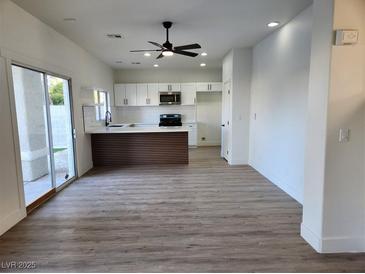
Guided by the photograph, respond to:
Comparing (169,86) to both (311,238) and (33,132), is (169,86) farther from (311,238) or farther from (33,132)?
(311,238)

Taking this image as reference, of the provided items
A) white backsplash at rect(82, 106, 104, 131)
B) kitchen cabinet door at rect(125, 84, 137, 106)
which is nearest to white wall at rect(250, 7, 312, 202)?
white backsplash at rect(82, 106, 104, 131)

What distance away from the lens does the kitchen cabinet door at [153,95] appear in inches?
314

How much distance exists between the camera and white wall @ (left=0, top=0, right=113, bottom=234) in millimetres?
2744

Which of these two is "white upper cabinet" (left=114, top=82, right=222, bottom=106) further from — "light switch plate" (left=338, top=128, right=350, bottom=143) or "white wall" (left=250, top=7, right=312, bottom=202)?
"light switch plate" (left=338, top=128, right=350, bottom=143)

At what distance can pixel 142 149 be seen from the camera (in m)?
6.00

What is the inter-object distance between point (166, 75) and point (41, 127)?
17.0 ft

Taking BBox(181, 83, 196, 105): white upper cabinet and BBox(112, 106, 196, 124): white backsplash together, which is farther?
BBox(112, 106, 196, 124): white backsplash

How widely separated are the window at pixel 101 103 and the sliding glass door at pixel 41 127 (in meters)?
1.83

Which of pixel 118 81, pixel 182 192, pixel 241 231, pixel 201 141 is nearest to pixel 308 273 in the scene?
pixel 241 231

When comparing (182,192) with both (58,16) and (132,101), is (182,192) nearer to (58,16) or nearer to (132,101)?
(58,16)

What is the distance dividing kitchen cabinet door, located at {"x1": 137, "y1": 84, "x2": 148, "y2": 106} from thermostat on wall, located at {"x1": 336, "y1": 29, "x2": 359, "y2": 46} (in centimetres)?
653

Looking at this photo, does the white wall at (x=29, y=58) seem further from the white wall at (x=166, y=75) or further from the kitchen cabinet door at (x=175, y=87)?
the kitchen cabinet door at (x=175, y=87)

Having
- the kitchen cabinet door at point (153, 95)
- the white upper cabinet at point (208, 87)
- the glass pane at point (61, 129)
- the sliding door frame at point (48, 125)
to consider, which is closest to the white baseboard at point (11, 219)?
the sliding door frame at point (48, 125)

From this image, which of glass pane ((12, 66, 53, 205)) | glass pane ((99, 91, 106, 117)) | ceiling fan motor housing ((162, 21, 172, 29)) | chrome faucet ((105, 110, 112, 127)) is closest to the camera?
glass pane ((12, 66, 53, 205))
